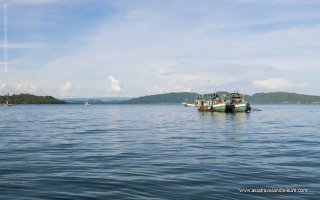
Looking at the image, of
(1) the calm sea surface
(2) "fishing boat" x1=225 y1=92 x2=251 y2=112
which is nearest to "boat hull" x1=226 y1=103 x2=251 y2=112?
(2) "fishing boat" x1=225 y1=92 x2=251 y2=112

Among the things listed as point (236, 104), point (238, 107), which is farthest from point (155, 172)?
point (236, 104)

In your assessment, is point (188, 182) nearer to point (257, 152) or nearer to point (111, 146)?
point (257, 152)

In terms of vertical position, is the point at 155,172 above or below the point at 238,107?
below

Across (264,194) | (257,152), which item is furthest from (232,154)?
(264,194)

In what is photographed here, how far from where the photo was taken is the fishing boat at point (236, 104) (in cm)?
11781

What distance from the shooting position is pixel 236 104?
119 metres

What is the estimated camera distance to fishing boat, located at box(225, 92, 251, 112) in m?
118

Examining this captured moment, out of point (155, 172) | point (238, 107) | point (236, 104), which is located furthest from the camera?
point (236, 104)

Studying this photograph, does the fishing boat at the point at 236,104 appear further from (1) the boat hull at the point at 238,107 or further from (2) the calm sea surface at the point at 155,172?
(2) the calm sea surface at the point at 155,172

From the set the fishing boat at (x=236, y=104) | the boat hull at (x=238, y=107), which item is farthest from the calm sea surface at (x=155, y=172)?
the fishing boat at (x=236, y=104)

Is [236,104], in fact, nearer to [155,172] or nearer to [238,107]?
[238,107]

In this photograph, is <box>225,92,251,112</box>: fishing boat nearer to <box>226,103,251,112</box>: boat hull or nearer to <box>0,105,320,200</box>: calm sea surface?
<box>226,103,251,112</box>: boat hull

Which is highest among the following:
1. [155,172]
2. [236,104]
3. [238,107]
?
[236,104]

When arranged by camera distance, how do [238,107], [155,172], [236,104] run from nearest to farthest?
[155,172] < [238,107] < [236,104]
